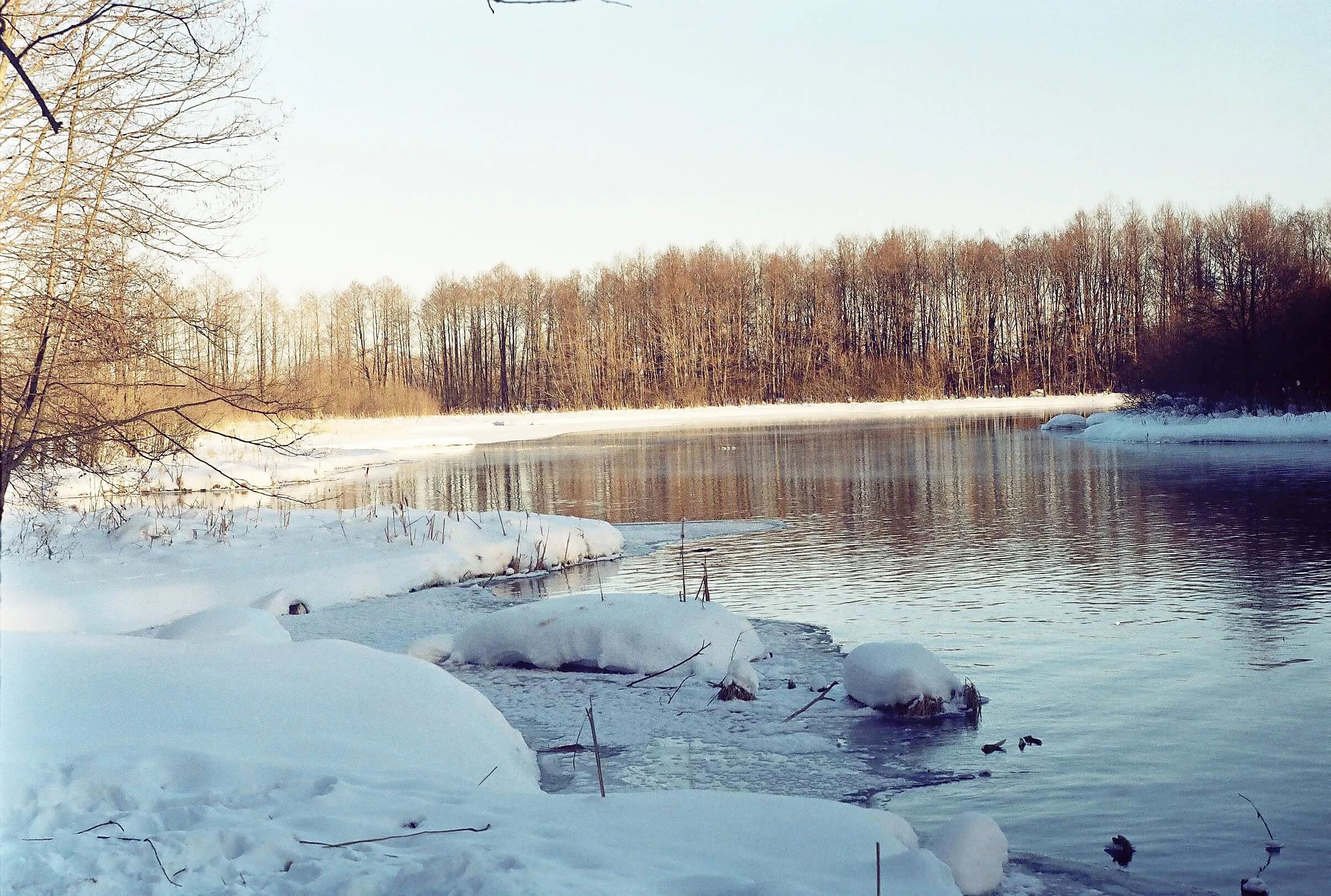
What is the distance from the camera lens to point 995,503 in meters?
18.3

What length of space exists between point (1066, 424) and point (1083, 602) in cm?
2750

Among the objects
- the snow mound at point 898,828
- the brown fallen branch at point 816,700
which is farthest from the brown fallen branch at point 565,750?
the snow mound at point 898,828

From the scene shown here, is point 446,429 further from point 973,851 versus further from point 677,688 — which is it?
point 973,851

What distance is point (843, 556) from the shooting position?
44.7ft

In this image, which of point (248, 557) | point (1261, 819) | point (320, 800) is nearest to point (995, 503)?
point (248, 557)

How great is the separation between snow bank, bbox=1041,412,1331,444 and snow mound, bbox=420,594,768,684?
25.8 metres

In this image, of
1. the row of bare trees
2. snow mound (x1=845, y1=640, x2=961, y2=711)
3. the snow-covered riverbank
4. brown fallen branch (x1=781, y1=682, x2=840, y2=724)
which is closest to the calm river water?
snow mound (x1=845, y1=640, x2=961, y2=711)

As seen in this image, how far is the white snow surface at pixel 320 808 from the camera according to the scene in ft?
11.9

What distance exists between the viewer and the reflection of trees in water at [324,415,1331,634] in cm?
1152

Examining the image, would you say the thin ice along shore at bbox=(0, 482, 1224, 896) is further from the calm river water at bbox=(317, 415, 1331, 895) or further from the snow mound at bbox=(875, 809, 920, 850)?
the calm river water at bbox=(317, 415, 1331, 895)

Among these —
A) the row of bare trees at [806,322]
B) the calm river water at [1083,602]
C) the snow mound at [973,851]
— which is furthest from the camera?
the row of bare trees at [806,322]

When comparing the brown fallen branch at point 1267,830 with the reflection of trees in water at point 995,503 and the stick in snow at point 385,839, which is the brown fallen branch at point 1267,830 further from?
the reflection of trees in water at point 995,503

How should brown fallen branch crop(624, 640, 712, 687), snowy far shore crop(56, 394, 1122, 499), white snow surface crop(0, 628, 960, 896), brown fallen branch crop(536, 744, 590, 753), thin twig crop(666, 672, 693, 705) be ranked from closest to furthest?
white snow surface crop(0, 628, 960, 896), brown fallen branch crop(536, 744, 590, 753), thin twig crop(666, 672, 693, 705), brown fallen branch crop(624, 640, 712, 687), snowy far shore crop(56, 394, 1122, 499)

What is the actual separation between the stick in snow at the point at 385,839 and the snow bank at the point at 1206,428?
30223mm
